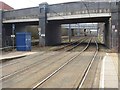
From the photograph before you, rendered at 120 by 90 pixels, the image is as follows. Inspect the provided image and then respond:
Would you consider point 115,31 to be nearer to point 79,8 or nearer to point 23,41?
point 79,8

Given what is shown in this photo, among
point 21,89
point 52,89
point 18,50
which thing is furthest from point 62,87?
point 18,50

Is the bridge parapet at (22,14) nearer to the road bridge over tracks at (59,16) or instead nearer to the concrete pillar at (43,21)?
the road bridge over tracks at (59,16)

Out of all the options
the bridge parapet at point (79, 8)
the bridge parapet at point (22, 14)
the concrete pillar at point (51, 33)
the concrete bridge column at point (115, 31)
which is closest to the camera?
the concrete bridge column at point (115, 31)

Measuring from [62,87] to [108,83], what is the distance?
232 cm

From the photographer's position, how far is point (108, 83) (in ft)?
42.9

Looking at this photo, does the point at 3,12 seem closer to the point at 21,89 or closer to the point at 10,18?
the point at 10,18

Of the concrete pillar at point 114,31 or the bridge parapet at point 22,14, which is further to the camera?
the bridge parapet at point 22,14

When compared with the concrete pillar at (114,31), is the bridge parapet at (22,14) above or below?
above

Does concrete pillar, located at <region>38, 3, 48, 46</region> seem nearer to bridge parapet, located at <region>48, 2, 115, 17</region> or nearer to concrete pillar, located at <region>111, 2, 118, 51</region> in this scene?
bridge parapet, located at <region>48, 2, 115, 17</region>

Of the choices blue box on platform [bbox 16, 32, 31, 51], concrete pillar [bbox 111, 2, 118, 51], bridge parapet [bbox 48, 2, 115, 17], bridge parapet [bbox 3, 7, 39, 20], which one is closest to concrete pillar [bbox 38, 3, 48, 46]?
bridge parapet [bbox 48, 2, 115, 17]

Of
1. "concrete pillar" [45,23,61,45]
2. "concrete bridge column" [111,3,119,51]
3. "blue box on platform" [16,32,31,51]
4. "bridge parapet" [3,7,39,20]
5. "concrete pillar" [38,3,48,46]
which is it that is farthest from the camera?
"bridge parapet" [3,7,39,20]

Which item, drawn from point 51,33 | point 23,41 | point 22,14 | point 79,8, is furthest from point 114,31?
point 22,14

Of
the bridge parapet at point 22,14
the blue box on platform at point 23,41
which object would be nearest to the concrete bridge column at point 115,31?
the blue box on platform at point 23,41

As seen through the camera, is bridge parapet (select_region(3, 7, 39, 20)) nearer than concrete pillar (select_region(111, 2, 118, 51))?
No
